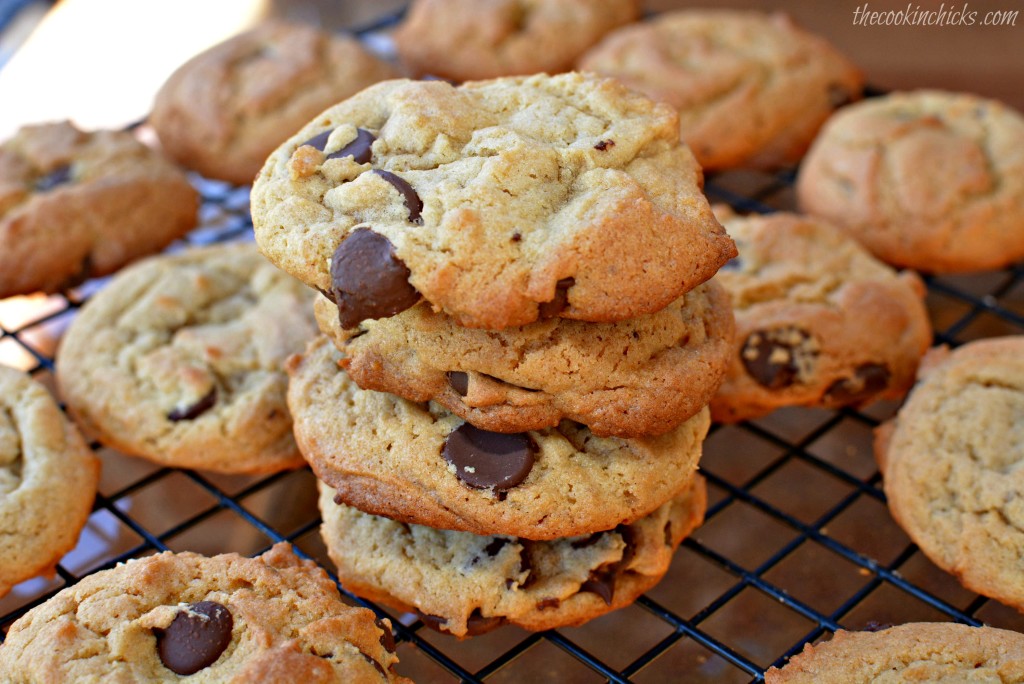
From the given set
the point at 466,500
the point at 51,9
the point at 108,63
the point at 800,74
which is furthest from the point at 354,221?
the point at 51,9

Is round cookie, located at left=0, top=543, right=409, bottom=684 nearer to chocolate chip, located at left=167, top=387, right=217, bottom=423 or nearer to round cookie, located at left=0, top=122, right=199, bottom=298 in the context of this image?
chocolate chip, located at left=167, top=387, right=217, bottom=423

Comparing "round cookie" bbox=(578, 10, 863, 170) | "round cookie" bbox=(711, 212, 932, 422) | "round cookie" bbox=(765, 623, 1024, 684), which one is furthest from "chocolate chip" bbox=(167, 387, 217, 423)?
"round cookie" bbox=(578, 10, 863, 170)

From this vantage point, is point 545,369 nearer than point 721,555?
Yes

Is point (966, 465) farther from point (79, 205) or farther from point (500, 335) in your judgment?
point (79, 205)

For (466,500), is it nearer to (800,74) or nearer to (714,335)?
(714,335)

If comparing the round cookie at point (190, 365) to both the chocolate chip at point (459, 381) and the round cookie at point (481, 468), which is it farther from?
the chocolate chip at point (459, 381)

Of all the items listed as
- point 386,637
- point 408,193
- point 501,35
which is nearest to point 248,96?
point 501,35
